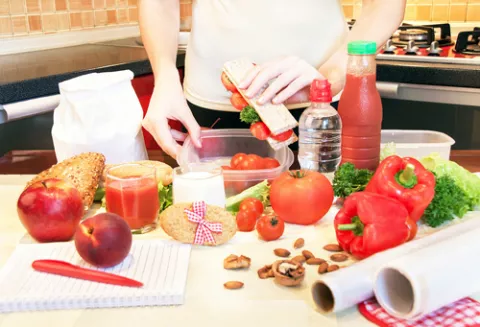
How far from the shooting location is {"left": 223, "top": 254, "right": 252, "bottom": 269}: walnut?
39.0 inches

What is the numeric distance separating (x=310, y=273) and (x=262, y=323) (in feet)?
0.52

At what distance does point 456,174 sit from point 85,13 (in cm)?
220

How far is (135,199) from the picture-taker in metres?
1.15

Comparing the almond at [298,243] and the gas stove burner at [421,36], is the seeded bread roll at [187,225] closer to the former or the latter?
the almond at [298,243]

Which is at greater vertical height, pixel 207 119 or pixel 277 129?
pixel 277 129

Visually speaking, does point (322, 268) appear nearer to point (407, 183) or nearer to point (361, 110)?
point (407, 183)

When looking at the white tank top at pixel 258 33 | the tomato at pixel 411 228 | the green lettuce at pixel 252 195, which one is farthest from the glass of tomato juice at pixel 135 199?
the white tank top at pixel 258 33

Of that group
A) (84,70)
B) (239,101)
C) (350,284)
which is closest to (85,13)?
(84,70)

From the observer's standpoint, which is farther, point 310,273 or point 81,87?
point 81,87

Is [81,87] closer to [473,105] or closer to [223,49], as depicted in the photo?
[223,49]

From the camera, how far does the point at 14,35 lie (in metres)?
2.66

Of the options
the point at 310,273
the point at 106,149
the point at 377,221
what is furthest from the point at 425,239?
the point at 106,149

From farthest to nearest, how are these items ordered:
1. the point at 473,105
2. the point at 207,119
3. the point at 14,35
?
1. the point at 14,35
2. the point at 473,105
3. the point at 207,119

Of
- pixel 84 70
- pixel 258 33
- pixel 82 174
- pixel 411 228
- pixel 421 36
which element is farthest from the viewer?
pixel 421 36
